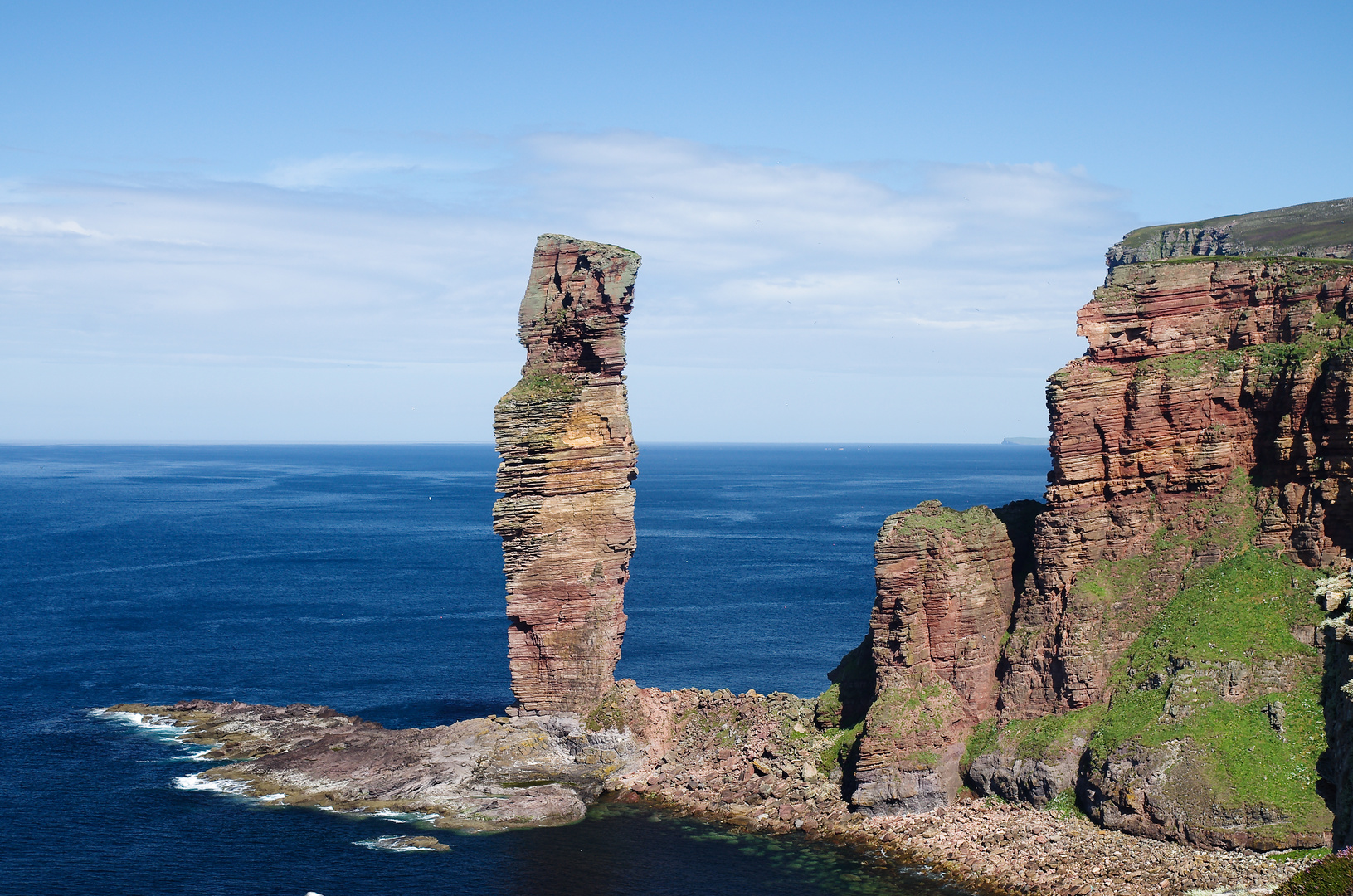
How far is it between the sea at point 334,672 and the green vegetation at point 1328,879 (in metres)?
31.4

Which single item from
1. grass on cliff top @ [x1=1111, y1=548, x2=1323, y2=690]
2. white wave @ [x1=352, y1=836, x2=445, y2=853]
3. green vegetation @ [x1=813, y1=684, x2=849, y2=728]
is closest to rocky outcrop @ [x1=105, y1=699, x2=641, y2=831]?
white wave @ [x1=352, y1=836, x2=445, y2=853]

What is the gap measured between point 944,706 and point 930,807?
5.31 m

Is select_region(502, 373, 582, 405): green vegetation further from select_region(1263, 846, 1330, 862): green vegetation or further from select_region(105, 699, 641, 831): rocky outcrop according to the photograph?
select_region(1263, 846, 1330, 862): green vegetation

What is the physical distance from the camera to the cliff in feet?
184

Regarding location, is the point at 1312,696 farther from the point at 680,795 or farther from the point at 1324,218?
the point at 1324,218

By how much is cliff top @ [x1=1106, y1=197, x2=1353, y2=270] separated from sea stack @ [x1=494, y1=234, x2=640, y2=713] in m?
65.1

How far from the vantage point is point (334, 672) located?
9725cm

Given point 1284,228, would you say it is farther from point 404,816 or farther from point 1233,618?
point 404,816

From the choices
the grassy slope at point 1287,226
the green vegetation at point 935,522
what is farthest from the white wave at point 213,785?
the grassy slope at point 1287,226

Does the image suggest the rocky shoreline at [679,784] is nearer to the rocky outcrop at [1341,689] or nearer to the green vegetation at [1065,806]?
the green vegetation at [1065,806]

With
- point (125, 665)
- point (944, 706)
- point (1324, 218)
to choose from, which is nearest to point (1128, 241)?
point (1324, 218)

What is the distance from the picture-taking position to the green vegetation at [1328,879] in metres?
22.1

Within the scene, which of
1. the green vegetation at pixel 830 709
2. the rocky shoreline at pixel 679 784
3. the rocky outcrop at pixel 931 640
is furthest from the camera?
the green vegetation at pixel 830 709

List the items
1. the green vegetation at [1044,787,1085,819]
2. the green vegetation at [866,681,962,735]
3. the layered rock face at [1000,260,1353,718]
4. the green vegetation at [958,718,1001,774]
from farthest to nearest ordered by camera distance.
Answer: the green vegetation at [866,681,962,735]
the green vegetation at [958,718,1001,774]
the layered rock face at [1000,260,1353,718]
the green vegetation at [1044,787,1085,819]
